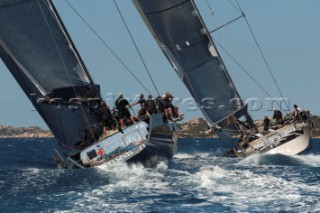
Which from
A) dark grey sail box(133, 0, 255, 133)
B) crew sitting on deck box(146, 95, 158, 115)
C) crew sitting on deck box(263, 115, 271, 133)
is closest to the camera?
crew sitting on deck box(146, 95, 158, 115)

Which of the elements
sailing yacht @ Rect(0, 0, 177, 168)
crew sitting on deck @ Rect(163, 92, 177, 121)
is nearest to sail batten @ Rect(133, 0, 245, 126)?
sailing yacht @ Rect(0, 0, 177, 168)

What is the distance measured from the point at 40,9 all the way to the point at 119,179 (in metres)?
10.4

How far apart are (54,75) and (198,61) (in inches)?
439

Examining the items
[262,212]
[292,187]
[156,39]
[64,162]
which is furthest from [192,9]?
[262,212]

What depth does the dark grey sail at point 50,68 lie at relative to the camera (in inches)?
1081

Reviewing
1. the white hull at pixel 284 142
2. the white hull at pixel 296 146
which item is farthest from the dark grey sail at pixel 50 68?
the white hull at pixel 296 146

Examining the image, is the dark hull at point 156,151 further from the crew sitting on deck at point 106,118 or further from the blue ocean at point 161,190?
the crew sitting on deck at point 106,118

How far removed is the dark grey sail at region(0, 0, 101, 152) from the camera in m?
27.5

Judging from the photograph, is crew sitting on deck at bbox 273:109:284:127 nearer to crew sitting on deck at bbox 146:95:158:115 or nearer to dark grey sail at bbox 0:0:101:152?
dark grey sail at bbox 0:0:101:152

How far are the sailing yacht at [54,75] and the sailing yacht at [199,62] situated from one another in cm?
782

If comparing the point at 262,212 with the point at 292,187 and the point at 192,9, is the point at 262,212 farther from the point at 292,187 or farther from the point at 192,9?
the point at 192,9

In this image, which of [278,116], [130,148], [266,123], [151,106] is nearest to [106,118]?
[151,106]

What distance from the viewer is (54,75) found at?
90.8 feet

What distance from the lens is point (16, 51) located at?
27625 millimetres
